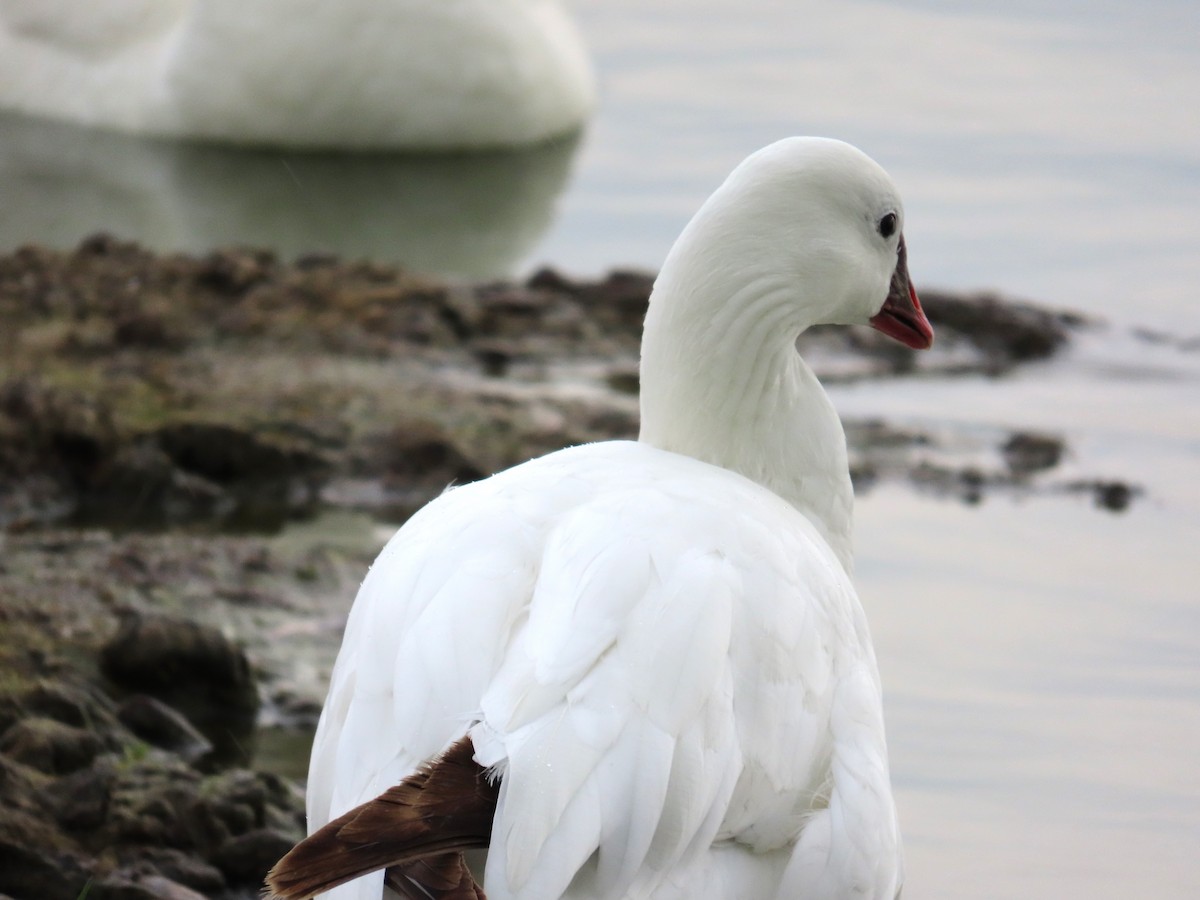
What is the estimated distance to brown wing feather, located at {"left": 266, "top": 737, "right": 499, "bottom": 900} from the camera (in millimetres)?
2613

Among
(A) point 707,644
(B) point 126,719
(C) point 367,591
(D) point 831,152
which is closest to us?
(A) point 707,644

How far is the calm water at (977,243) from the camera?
471cm

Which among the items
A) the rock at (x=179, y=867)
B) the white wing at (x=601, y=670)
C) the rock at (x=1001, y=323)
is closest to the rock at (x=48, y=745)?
the rock at (x=179, y=867)

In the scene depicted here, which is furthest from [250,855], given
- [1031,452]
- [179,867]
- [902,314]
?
[1031,452]

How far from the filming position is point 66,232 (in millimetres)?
8742

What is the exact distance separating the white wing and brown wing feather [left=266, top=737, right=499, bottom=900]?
0.04 meters

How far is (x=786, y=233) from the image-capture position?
382cm

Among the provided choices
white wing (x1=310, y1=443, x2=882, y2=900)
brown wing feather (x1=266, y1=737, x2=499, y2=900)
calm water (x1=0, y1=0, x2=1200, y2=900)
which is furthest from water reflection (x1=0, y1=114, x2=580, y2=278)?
brown wing feather (x1=266, y1=737, x2=499, y2=900)

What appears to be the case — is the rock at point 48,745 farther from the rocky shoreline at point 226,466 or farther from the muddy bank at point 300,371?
the muddy bank at point 300,371

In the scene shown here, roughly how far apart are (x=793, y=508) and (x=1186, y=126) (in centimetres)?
720

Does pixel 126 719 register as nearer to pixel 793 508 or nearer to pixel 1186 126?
pixel 793 508

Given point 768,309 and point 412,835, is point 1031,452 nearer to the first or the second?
point 768,309

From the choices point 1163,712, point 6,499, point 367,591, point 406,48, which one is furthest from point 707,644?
point 406,48

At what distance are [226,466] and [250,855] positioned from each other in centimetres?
239
